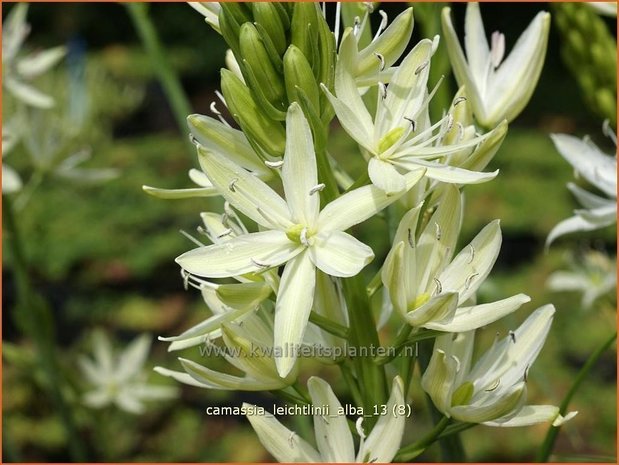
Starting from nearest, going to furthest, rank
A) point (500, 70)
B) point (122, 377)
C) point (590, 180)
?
point (500, 70) < point (590, 180) < point (122, 377)

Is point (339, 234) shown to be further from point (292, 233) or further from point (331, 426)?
point (331, 426)

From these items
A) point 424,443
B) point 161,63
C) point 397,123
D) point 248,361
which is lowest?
point 424,443

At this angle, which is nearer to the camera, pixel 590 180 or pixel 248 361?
pixel 248 361

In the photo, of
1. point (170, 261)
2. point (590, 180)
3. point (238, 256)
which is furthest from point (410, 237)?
point (170, 261)

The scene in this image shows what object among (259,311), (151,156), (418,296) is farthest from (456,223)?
(151,156)

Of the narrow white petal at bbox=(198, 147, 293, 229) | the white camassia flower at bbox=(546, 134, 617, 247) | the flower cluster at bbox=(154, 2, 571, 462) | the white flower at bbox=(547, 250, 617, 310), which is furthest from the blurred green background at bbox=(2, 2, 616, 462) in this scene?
the narrow white petal at bbox=(198, 147, 293, 229)

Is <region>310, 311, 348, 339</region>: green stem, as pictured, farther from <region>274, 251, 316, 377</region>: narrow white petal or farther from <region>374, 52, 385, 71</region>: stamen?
<region>374, 52, 385, 71</region>: stamen
